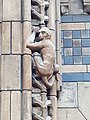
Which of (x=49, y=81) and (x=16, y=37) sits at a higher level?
(x=16, y=37)

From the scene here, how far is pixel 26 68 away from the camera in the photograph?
5.55 metres

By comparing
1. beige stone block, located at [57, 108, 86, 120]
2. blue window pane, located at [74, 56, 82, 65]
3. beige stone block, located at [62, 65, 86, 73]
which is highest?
blue window pane, located at [74, 56, 82, 65]

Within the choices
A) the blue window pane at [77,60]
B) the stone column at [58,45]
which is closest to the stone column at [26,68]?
the stone column at [58,45]

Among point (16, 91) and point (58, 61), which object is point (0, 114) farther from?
point (58, 61)

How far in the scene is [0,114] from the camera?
547cm

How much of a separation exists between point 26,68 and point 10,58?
147 mm

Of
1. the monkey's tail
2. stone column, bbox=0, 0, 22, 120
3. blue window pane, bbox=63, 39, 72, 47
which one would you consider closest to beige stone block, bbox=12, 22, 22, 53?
stone column, bbox=0, 0, 22, 120

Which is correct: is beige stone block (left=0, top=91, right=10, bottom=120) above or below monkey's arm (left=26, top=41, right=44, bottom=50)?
below

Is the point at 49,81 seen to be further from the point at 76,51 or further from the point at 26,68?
the point at 76,51

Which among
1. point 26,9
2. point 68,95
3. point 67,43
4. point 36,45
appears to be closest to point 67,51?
point 67,43

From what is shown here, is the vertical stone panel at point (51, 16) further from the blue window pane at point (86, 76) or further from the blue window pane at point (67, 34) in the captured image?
the blue window pane at point (86, 76)

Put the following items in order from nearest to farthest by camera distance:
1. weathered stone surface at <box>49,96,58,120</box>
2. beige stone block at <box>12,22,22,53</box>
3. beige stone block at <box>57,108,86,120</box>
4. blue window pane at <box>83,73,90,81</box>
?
beige stone block at <box>12,22,22,53</box>
weathered stone surface at <box>49,96,58,120</box>
beige stone block at <box>57,108,86,120</box>
blue window pane at <box>83,73,90,81</box>

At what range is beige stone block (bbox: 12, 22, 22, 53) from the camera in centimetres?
559

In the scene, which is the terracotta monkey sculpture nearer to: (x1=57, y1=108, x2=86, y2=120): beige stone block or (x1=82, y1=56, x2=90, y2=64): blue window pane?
(x1=57, y1=108, x2=86, y2=120): beige stone block
